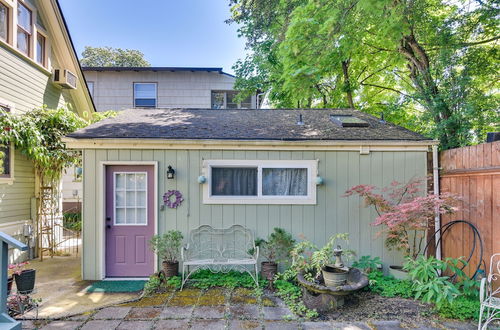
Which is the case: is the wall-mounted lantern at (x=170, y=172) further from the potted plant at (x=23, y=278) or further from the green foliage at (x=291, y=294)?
the green foliage at (x=291, y=294)

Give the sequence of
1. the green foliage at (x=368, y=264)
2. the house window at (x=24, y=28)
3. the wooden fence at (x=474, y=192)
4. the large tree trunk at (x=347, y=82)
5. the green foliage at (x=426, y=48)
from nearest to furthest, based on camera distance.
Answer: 1. the wooden fence at (x=474, y=192)
2. the green foliage at (x=368, y=264)
3. the green foliage at (x=426, y=48)
4. the house window at (x=24, y=28)
5. the large tree trunk at (x=347, y=82)

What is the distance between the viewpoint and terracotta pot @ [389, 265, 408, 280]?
4695mm

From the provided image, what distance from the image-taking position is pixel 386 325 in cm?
346

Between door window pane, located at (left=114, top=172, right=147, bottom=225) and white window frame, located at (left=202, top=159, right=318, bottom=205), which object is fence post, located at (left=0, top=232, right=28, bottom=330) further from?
white window frame, located at (left=202, top=159, right=318, bottom=205)

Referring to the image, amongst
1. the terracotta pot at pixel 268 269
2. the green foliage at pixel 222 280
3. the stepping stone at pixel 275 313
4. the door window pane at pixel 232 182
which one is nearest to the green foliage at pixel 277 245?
the terracotta pot at pixel 268 269

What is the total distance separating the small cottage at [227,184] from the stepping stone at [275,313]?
141 cm

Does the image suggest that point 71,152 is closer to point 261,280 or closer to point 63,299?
point 63,299

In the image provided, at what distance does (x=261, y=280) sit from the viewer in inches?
186

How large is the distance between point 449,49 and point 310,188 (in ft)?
16.2

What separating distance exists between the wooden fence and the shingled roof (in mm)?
761

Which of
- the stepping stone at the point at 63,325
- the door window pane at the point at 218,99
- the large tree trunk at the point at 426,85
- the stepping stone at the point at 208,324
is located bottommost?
the stepping stone at the point at 208,324

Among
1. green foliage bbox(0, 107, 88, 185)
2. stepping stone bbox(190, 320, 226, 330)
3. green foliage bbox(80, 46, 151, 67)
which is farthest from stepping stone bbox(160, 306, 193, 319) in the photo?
green foliage bbox(80, 46, 151, 67)

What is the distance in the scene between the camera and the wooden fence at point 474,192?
389 cm

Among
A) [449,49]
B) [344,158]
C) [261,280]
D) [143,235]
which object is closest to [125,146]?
[143,235]
